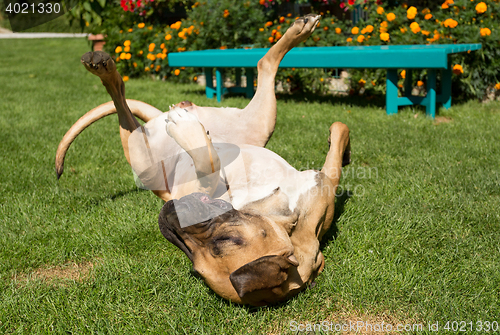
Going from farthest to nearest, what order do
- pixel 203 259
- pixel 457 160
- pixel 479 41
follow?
pixel 479 41 → pixel 457 160 → pixel 203 259

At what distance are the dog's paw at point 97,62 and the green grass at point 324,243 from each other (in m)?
1.12

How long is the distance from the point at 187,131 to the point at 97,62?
2.08 feet

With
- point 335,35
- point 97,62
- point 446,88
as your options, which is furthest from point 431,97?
point 97,62

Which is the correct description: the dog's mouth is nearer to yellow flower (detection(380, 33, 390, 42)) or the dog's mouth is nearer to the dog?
the dog

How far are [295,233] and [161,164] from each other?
1009mm

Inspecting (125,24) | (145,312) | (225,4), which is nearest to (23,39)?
(125,24)

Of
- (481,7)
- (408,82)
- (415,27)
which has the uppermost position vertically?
(481,7)

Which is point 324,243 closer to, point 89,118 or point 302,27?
point 302,27

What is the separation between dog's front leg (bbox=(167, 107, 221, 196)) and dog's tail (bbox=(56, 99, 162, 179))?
2.89 ft

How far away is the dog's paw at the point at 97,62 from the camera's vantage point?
2.25 metres

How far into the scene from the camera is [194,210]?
183 centimetres

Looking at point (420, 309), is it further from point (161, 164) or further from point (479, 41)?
point (479, 41)

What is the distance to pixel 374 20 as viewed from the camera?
7.12 metres

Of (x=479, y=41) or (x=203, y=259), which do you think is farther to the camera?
(x=479, y=41)
